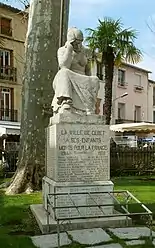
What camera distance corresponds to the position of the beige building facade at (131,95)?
4510 cm

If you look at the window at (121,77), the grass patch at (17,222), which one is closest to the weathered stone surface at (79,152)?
the grass patch at (17,222)

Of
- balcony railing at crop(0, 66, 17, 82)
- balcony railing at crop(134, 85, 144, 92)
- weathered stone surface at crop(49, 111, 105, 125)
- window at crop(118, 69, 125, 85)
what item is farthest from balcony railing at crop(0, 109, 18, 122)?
weathered stone surface at crop(49, 111, 105, 125)

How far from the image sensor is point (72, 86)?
7.59m

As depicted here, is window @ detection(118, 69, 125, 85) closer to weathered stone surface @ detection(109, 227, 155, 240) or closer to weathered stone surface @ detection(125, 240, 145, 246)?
weathered stone surface @ detection(109, 227, 155, 240)

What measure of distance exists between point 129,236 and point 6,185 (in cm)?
710

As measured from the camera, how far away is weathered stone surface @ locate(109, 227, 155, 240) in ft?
20.5

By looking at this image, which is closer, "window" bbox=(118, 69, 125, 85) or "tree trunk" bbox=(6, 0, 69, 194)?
"tree trunk" bbox=(6, 0, 69, 194)

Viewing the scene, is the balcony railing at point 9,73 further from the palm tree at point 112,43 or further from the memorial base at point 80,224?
the memorial base at point 80,224

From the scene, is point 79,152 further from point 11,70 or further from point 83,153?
point 11,70

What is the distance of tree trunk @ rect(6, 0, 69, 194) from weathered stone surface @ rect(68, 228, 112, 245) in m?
5.76

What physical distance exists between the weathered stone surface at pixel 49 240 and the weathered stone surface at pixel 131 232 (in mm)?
752

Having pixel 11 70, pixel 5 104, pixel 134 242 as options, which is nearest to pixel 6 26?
pixel 11 70

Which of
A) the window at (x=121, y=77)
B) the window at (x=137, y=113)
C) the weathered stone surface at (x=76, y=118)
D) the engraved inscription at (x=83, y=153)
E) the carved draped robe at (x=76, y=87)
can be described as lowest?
the engraved inscription at (x=83, y=153)

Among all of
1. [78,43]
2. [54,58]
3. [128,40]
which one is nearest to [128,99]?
[128,40]
